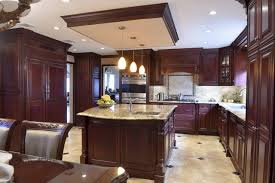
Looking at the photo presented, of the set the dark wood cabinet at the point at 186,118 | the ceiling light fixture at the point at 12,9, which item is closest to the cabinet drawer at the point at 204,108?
the dark wood cabinet at the point at 186,118

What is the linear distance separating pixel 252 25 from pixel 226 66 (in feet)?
13.0

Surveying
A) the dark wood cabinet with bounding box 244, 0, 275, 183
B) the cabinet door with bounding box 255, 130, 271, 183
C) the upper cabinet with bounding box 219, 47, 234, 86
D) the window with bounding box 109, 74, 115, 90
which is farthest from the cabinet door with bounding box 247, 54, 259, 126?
the window with bounding box 109, 74, 115, 90

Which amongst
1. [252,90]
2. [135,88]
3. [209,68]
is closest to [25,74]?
[135,88]

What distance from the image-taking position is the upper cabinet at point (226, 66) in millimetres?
5914

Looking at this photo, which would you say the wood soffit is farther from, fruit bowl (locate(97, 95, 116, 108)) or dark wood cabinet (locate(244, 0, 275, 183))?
fruit bowl (locate(97, 95, 116, 108))

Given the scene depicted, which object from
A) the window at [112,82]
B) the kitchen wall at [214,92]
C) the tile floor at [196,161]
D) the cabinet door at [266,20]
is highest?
the cabinet door at [266,20]

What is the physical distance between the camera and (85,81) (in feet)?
22.9

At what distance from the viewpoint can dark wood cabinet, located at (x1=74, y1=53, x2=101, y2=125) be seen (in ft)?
22.8

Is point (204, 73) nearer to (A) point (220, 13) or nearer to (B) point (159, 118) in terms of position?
(A) point (220, 13)

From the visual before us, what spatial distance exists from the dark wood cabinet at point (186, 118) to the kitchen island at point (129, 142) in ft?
9.69

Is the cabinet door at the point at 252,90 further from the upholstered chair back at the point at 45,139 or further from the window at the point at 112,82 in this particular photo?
the window at the point at 112,82

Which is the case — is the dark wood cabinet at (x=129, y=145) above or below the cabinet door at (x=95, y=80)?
below

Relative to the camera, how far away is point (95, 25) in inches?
129

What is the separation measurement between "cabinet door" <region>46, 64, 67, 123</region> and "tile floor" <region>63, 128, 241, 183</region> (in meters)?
0.72
